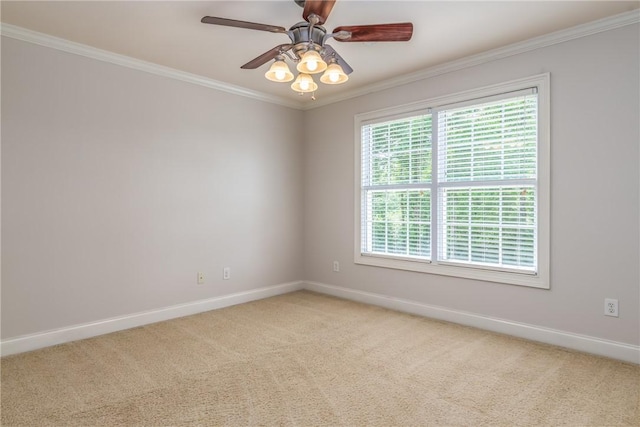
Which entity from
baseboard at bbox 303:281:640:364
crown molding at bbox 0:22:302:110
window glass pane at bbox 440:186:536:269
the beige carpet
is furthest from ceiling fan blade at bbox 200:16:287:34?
baseboard at bbox 303:281:640:364

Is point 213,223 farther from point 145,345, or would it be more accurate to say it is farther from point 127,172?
point 145,345

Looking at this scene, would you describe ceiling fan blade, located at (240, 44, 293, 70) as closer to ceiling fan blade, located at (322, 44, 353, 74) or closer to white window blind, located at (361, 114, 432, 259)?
ceiling fan blade, located at (322, 44, 353, 74)

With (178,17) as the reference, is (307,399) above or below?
below

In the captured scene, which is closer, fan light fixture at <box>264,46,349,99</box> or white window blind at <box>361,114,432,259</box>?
fan light fixture at <box>264,46,349,99</box>

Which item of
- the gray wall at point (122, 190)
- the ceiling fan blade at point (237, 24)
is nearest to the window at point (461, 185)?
the gray wall at point (122, 190)

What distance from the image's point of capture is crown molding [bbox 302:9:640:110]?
2.75 metres

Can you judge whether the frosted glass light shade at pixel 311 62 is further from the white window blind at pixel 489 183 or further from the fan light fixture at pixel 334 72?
the white window blind at pixel 489 183

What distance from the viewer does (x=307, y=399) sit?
224cm

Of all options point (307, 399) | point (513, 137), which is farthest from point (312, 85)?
point (307, 399)

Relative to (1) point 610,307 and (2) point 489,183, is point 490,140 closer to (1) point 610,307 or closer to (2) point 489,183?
(2) point 489,183

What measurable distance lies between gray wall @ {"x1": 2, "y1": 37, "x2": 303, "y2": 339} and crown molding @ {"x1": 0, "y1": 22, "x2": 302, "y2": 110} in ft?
0.18

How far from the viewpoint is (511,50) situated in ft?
10.7

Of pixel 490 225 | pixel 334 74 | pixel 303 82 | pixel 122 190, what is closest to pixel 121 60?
pixel 122 190

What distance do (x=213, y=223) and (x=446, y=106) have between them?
2.76 m
